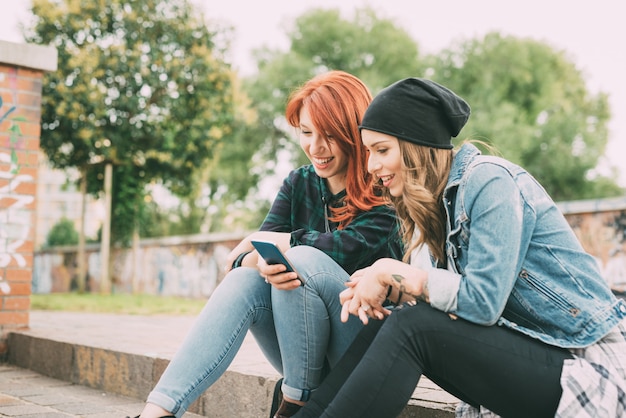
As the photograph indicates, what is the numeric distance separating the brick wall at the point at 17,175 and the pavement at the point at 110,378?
0.25 metres

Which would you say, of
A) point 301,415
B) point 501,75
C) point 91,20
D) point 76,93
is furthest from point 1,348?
point 501,75

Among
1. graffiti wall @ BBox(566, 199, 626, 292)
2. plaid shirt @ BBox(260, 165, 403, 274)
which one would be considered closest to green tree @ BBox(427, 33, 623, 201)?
graffiti wall @ BBox(566, 199, 626, 292)

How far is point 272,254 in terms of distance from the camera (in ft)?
7.28

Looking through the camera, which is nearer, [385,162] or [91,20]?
[385,162]

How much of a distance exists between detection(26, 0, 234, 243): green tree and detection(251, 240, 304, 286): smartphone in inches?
517

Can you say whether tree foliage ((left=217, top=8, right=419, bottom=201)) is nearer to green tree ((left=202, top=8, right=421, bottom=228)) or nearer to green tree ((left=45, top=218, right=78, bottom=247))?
green tree ((left=202, top=8, right=421, bottom=228))

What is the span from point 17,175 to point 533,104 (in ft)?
80.8

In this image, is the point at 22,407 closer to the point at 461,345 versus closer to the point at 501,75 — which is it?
the point at 461,345

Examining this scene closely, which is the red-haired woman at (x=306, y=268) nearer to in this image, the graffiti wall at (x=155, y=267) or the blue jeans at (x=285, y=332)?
the blue jeans at (x=285, y=332)

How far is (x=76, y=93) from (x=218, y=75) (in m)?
3.26

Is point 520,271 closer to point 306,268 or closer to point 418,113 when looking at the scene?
point 418,113

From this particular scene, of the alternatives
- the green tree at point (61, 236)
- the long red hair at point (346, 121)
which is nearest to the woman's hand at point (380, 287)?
the long red hair at point (346, 121)

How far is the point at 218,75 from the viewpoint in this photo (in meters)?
15.9

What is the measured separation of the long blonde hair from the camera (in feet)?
6.45
